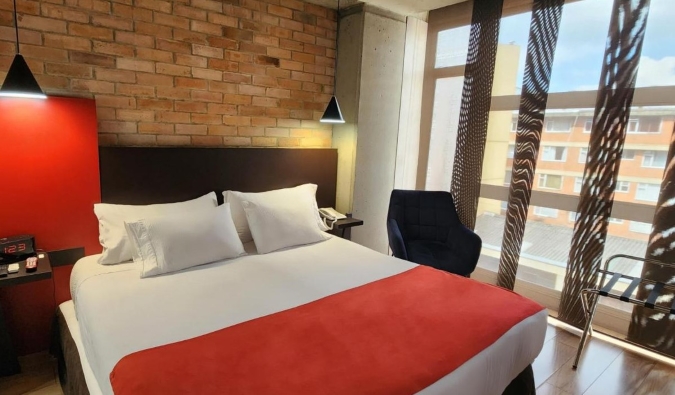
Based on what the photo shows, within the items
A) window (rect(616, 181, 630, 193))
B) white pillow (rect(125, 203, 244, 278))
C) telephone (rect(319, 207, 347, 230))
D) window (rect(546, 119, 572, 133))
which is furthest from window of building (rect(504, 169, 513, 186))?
white pillow (rect(125, 203, 244, 278))

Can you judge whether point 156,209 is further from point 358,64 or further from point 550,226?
point 550,226

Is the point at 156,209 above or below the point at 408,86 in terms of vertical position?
below

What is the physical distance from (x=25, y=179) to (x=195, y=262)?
105 centimetres

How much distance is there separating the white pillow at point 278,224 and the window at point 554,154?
6.33 ft

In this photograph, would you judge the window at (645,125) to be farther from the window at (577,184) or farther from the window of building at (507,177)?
the window of building at (507,177)

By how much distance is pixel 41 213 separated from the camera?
2252mm

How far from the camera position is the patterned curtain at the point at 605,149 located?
8.60 ft

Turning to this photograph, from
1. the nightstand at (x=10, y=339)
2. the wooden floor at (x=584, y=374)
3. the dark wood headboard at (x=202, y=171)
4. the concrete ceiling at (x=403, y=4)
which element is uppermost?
the concrete ceiling at (x=403, y=4)

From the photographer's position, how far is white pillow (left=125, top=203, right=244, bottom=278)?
7.12 feet

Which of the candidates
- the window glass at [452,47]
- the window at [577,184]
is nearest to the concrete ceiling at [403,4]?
the window glass at [452,47]

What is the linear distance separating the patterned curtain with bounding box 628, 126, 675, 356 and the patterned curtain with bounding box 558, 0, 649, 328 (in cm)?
28

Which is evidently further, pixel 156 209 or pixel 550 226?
pixel 550 226

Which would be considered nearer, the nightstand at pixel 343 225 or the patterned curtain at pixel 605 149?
the patterned curtain at pixel 605 149

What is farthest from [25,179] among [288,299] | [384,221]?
[384,221]
